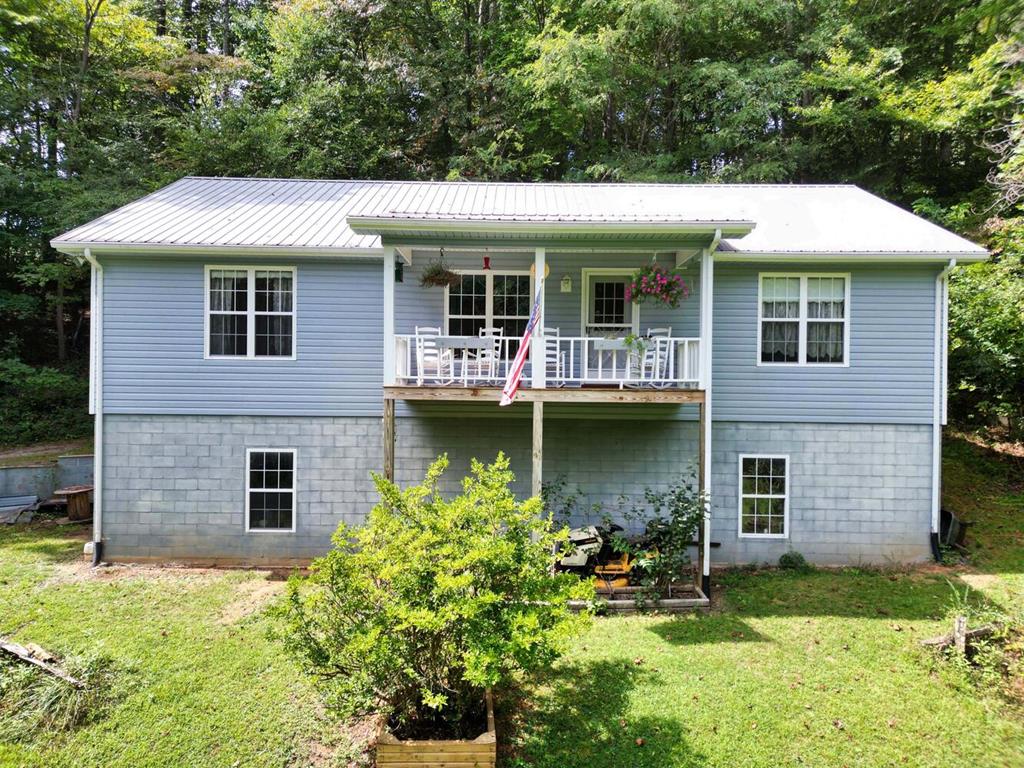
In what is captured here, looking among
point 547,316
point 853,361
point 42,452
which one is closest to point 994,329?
point 853,361

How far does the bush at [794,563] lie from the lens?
905cm

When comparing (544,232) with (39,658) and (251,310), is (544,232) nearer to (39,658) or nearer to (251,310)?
(251,310)

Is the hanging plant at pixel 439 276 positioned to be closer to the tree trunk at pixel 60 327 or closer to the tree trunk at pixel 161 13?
the tree trunk at pixel 60 327

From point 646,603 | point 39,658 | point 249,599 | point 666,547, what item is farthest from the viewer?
point 249,599

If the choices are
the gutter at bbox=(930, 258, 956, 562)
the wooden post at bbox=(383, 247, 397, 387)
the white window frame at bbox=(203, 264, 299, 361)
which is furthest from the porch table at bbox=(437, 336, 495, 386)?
the gutter at bbox=(930, 258, 956, 562)

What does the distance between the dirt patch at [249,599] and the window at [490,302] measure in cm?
508

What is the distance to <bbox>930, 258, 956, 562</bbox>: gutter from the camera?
29.9ft

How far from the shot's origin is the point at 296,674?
5.81 m

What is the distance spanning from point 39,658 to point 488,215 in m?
7.33

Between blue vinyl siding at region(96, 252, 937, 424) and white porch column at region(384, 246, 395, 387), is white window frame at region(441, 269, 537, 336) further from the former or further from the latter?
white porch column at region(384, 246, 395, 387)

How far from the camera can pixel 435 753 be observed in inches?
163

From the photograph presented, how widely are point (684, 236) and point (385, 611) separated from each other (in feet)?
21.4

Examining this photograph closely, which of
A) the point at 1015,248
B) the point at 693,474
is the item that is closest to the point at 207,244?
the point at 693,474

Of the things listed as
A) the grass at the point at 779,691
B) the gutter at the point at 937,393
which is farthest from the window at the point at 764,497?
the gutter at the point at 937,393
